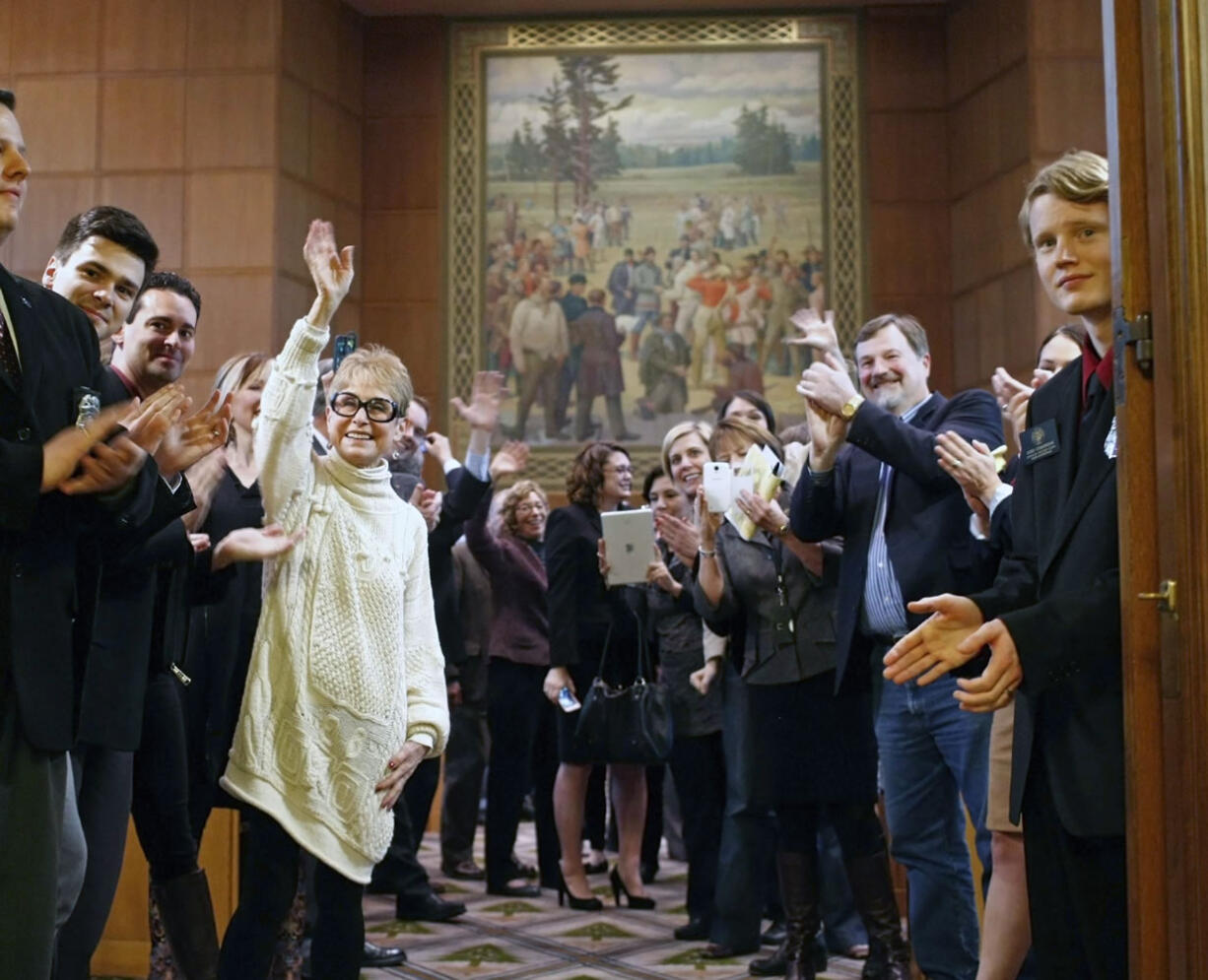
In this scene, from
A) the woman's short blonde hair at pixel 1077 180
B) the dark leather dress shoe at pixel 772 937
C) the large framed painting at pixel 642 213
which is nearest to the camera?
the woman's short blonde hair at pixel 1077 180

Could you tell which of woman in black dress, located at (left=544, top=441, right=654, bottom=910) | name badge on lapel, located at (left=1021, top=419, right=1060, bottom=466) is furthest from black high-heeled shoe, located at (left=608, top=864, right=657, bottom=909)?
name badge on lapel, located at (left=1021, top=419, right=1060, bottom=466)

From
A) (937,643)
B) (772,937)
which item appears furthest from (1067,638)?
(772,937)

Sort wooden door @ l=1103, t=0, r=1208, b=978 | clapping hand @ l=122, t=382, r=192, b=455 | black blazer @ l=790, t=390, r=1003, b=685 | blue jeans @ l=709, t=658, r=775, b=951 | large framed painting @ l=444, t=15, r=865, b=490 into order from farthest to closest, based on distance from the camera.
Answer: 1. large framed painting @ l=444, t=15, r=865, b=490
2. blue jeans @ l=709, t=658, r=775, b=951
3. black blazer @ l=790, t=390, r=1003, b=685
4. clapping hand @ l=122, t=382, r=192, b=455
5. wooden door @ l=1103, t=0, r=1208, b=978

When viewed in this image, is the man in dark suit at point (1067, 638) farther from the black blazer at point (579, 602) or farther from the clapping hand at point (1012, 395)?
the black blazer at point (579, 602)

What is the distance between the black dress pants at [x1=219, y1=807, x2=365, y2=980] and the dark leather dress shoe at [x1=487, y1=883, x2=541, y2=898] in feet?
7.85

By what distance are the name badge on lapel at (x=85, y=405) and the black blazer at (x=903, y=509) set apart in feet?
6.01

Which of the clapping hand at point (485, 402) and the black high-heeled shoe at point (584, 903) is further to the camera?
the black high-heeled shoe at point (584, 903)

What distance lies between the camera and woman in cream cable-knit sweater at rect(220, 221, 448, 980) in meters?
2.74

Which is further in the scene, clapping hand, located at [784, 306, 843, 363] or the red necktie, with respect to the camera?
clapping hand, located at [784, 306, 843, 363]

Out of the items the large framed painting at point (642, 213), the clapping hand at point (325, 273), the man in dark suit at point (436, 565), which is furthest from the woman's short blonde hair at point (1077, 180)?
the large framed painting at point (642, 213)

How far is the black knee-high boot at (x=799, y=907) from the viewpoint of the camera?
3.69 meters

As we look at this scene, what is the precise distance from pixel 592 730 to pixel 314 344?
2214 millimetres

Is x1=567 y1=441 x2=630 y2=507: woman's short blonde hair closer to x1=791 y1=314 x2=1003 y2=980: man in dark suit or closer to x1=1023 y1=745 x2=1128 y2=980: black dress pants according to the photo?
x1=791 y1=314 x2=1003 y2=980: man in dark suit

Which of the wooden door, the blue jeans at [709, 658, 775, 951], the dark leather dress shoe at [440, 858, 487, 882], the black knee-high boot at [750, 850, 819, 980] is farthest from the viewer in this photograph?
the dark leather dress shoe at [440, 858, 487, 882]
